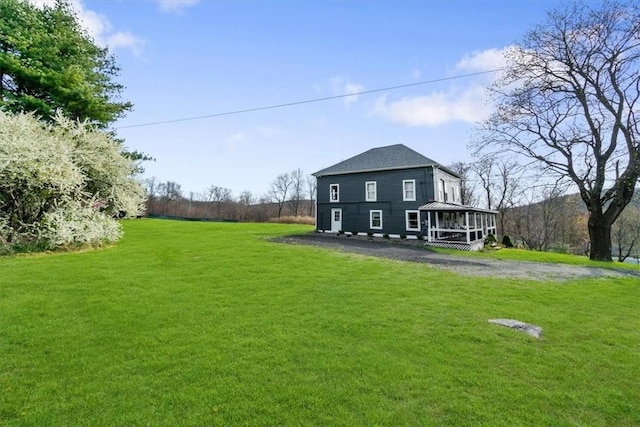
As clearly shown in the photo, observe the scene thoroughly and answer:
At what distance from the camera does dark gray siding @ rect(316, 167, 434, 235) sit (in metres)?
20.5

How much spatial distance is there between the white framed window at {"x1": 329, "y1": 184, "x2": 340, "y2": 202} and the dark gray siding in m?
0.21

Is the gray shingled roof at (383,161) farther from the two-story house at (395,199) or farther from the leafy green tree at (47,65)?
the leafy green tree at (47,65)

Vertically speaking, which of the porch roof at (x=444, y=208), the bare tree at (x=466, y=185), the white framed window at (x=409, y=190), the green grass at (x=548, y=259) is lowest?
the green grass at (x=548, y=259)

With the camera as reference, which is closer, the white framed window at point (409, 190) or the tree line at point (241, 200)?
the white framed window at point (409, 190)

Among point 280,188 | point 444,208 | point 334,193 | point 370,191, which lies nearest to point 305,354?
point 444,208

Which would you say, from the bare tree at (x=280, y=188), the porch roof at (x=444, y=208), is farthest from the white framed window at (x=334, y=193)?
the bare tree at (x=280, y=188)

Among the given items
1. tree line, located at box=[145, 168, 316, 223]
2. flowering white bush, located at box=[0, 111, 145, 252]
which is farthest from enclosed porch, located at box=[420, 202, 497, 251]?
tree line, located at box=[145, 168, 316, 223]

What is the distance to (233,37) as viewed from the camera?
12.4 metres

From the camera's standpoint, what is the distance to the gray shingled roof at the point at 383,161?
69.2 ft

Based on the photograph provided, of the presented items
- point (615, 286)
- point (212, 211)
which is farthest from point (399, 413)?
point (212, 211)

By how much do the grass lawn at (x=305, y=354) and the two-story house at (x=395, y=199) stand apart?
12631 mm

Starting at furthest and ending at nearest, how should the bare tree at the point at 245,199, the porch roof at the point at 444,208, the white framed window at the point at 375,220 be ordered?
the bare tree at the point at 245,199 → the white framed window at the point at 375,220 → the porch roof at the point at 444,208

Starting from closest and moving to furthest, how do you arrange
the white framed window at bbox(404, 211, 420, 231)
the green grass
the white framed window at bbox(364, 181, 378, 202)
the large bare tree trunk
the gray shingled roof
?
the green grass
the large bare tree trunk
the white framed window at bbox(404, 211, 420, 231)
the gray shingled roof
the white framed window at bbox(364, 181, 378, 202)

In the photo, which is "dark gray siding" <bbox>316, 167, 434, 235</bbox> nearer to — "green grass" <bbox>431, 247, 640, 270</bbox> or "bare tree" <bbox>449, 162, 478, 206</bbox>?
"green grass" <bbox>431, 247, 640, 270</bbox>
